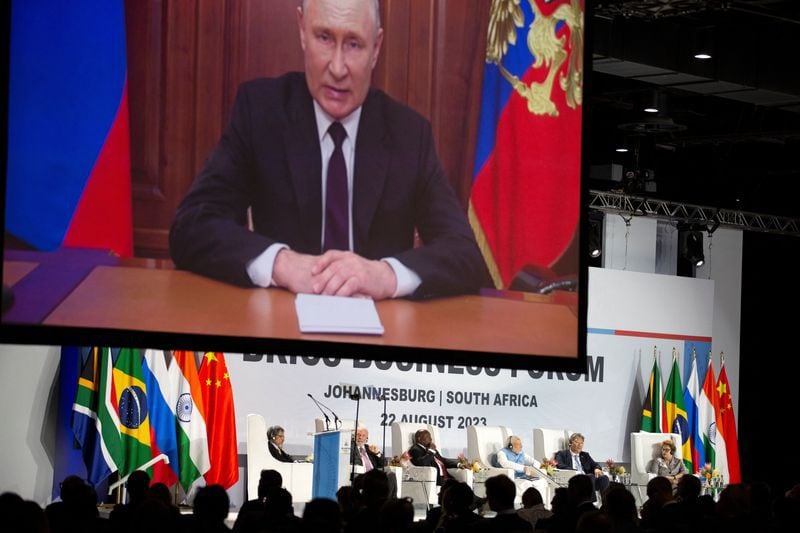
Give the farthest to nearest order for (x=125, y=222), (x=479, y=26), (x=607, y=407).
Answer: (x=607, y=407) < (x=479, y=26) < (x=125, y=222)

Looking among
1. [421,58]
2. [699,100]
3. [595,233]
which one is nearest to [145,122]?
[421,58]

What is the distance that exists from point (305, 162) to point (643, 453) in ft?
27.4

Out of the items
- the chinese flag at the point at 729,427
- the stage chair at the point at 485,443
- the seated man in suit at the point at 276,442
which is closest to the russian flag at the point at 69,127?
the seated man in suit at the point at 276,442

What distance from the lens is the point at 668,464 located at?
12844 mm

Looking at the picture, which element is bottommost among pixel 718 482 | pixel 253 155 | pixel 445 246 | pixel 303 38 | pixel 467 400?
pixel 718 482

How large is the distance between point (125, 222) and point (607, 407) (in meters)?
9.77

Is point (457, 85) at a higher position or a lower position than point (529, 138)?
higher

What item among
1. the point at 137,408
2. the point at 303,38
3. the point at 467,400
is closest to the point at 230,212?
the point at 303,38

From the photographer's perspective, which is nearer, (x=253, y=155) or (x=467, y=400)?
(x=253, y=155)

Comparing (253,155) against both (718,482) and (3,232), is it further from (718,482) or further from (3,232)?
(718,482)

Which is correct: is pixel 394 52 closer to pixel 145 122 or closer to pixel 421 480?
pixel 145 122

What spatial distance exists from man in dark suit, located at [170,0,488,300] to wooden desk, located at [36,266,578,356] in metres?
0.08

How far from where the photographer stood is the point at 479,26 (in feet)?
20.8

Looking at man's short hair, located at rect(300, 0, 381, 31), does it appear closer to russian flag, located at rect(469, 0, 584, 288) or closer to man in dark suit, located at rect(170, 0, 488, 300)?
man in dark suit, located at rect(170, 0, 488, 300)
